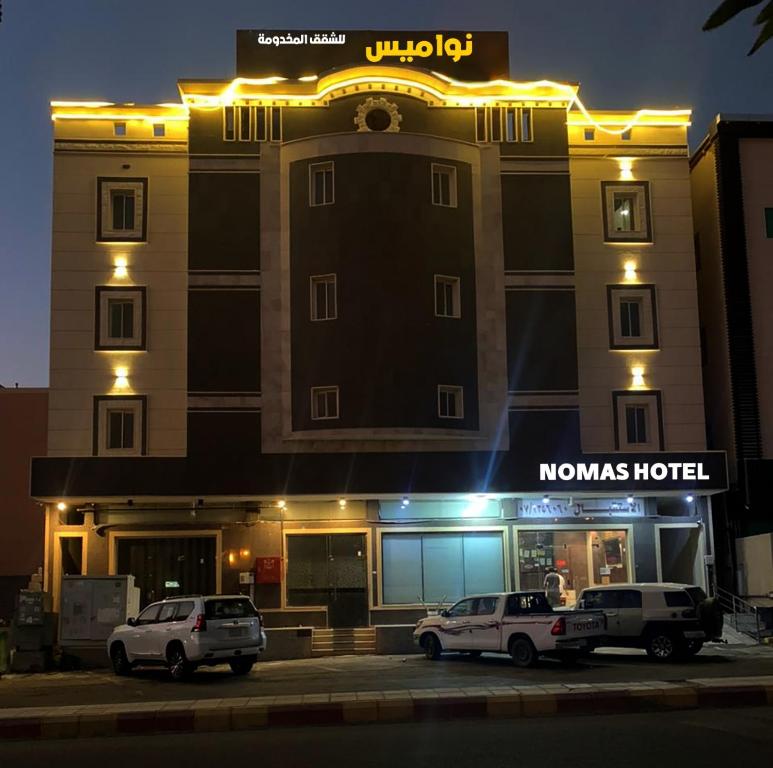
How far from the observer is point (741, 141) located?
3541cm

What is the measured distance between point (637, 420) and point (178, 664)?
57.7 ft

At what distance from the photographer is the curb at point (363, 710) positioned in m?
14.5

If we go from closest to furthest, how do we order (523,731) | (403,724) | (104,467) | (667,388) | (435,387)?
(523,731), (403,724), (104,467), (435,387), (667,388)

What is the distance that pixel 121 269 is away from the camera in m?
33.4

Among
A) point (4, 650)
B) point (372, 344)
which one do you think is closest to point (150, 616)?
point (4, 650)

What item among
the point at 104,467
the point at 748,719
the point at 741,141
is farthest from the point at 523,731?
the point at 741,141

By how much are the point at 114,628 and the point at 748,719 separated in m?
18.2

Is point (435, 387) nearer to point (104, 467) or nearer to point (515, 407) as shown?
point (515, 407)

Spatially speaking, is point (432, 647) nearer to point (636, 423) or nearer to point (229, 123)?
point (636, 423)

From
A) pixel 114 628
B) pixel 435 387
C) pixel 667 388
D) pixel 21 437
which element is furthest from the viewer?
pixel 21 437

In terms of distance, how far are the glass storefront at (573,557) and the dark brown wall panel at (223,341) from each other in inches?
381

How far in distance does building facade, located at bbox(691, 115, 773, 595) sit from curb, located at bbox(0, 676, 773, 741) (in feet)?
62.1

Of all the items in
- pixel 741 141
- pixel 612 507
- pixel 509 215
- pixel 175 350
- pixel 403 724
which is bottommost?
pixel 403 724

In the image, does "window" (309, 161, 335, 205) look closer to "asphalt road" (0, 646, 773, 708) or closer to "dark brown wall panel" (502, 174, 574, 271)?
"dark brown wall panel" (502, 174, 574, 271)
